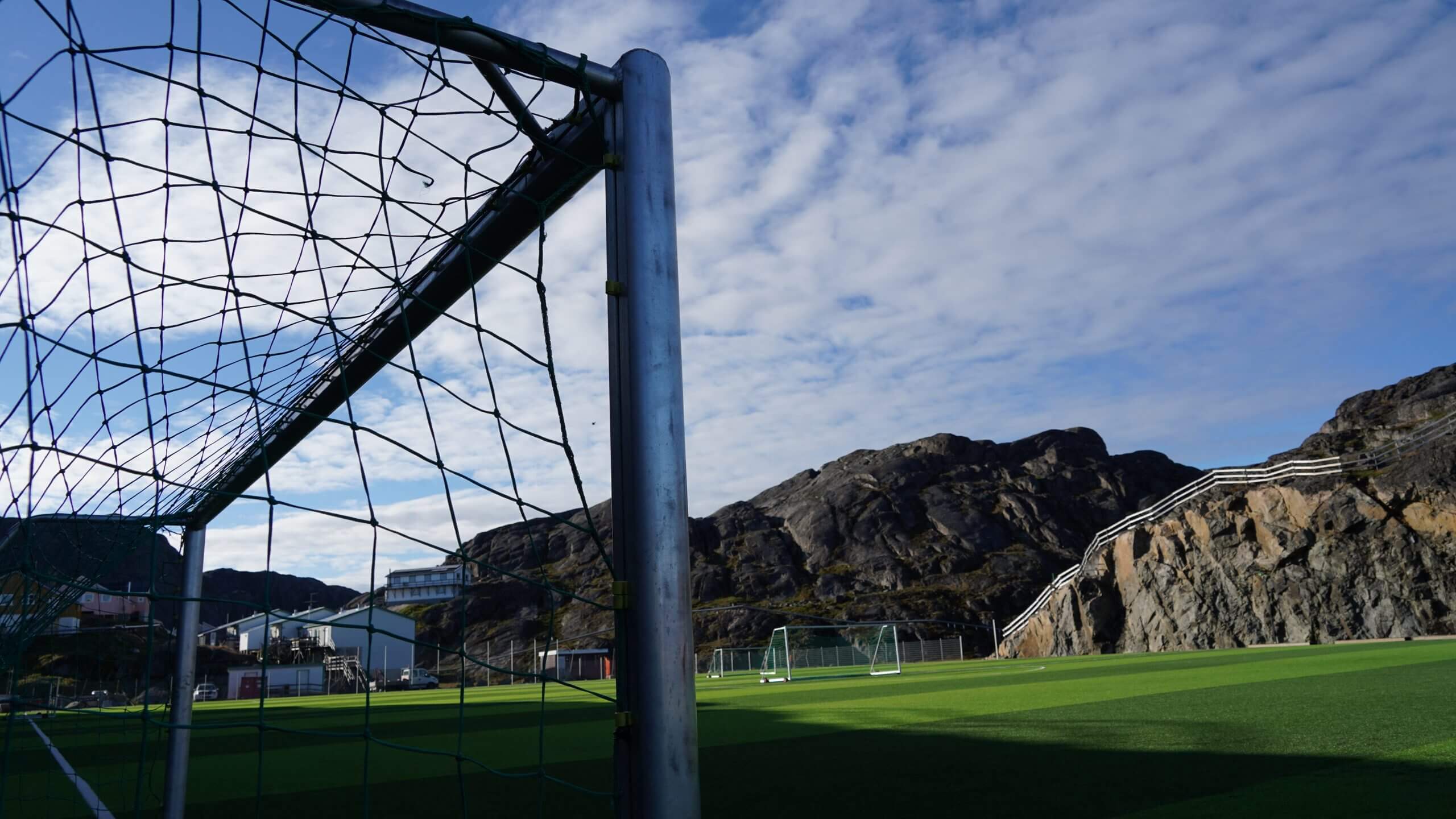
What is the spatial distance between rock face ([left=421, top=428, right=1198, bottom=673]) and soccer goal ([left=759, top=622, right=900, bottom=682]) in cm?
4570

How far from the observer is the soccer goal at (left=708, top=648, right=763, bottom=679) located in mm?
31250

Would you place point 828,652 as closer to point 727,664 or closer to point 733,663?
point 733,663

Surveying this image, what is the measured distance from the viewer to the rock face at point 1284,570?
29938mm

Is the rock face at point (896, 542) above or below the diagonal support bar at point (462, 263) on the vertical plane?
above

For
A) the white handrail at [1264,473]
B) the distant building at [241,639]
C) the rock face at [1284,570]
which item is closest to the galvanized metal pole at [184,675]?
the rock face at [1284,570]

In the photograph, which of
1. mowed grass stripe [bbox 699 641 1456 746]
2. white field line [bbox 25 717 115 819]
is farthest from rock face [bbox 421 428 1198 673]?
white field line [bbox 25 717 115 819]

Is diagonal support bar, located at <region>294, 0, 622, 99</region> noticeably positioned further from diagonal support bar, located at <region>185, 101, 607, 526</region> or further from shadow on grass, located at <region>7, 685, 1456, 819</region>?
shadow on grass, located at <region>7, 685, 1456, 819</region>

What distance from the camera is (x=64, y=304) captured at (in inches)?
111

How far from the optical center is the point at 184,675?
432 cm

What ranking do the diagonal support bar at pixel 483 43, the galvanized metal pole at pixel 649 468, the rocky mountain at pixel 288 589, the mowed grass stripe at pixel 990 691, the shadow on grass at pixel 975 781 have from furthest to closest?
the rocky mountain at pixel 288 589, the mowed grass stripe at pixel 990 691, the shadow on grass at pixel 975 781, the diagonal support bar at pixel 483 43, the galvanized metal pole at pixel 649 468

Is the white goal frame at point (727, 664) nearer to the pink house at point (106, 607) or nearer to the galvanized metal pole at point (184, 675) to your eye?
the pink house at point (106, 607)

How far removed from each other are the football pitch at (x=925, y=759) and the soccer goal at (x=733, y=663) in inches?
799

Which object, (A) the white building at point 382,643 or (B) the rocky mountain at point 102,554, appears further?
(A) the white building at point 382,643

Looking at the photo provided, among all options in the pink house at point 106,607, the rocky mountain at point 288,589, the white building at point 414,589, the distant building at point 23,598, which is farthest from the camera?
the rocky mountain at point 288,589
